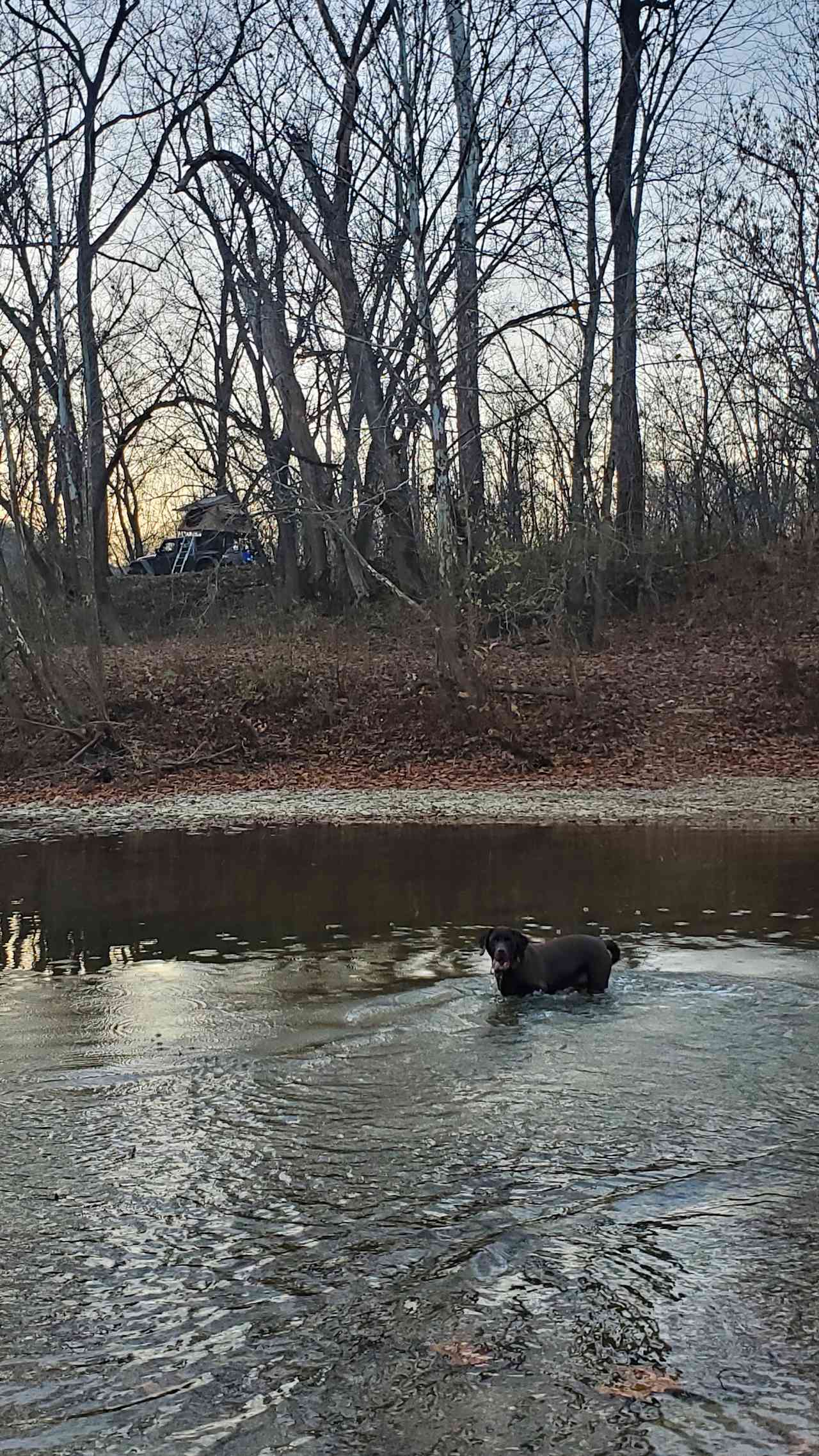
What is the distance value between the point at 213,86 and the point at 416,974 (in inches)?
952

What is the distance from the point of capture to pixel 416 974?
9.06 meters

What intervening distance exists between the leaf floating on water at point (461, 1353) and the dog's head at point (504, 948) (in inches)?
150

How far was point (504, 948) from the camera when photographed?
8.00 m

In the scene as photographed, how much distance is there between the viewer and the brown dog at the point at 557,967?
8.21m

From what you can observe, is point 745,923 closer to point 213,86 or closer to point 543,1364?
point 543,1364

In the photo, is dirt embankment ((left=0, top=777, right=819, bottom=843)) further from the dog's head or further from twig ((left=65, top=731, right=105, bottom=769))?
the dog's head

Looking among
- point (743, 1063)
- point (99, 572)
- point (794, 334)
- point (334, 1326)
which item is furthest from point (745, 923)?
point (99, 572)

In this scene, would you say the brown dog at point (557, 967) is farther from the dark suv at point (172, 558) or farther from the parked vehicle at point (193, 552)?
the dark suv at point (172, 558)

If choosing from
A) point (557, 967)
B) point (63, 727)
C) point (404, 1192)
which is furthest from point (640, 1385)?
point (63, 727)

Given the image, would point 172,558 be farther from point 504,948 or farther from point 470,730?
point 504,948

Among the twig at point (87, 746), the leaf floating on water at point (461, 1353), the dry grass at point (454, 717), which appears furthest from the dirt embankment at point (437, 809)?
the leaf floating on water at point (461, 1353)

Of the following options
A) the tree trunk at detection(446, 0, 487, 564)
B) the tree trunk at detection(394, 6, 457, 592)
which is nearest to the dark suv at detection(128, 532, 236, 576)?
the tree trunk at detection(446, 0, 487, 564)

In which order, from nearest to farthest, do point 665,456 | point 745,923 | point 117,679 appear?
1. point 745,923
2. point 117,679
3. point 665,456

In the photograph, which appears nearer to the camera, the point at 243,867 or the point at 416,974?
the point at 416,974
